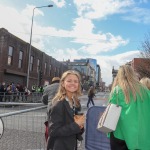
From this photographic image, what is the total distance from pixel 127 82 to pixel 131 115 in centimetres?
41

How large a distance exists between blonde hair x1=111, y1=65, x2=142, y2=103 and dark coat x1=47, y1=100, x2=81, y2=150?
650mm

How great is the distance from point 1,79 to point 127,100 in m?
28.7

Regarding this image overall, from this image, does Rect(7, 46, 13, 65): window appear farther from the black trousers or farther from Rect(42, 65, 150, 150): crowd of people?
the black trousers

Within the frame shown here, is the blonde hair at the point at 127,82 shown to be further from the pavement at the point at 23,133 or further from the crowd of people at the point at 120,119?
the pavement at the point at 23,133

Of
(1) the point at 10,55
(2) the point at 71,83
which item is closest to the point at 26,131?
(2) the point at 71,83

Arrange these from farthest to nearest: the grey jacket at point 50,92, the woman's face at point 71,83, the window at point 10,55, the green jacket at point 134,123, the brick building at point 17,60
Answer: the window at point 10,55
the brick building at point 17,60
the grey jacket at point 50,92
the woman's face at point 71,83
the green jacket at point 134,123

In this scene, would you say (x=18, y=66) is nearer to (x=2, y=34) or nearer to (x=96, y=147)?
(x=2, y=34)

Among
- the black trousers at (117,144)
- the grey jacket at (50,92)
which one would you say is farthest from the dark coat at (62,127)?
the grey jacket at (50,92)

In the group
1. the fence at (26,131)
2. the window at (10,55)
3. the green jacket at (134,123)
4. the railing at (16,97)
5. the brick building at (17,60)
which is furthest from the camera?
the window at (10,55)

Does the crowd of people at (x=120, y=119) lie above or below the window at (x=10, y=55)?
below

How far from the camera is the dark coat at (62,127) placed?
3.60m

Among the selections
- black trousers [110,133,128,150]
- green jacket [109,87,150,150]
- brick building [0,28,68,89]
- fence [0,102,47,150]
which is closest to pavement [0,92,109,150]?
fence [0,102,47,150]

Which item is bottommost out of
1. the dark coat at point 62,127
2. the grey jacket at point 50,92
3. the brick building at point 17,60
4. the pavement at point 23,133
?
the pavement at point 23,133

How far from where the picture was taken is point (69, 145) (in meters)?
3.66
